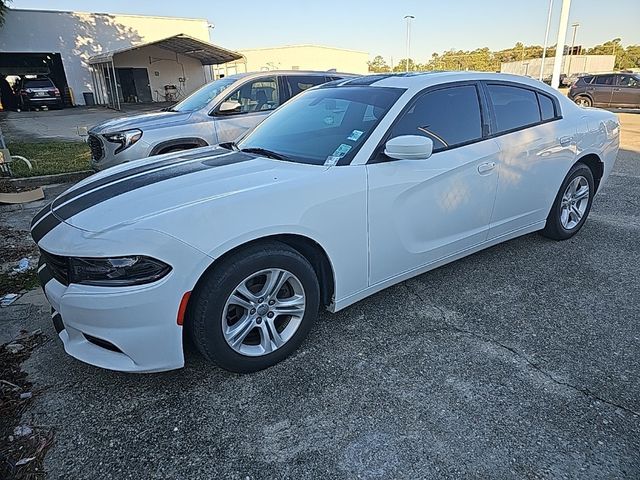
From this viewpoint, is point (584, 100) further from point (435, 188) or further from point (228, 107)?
point (435, 188)

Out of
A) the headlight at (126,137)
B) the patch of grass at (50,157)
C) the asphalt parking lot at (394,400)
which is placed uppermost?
the headlight at (126,137)

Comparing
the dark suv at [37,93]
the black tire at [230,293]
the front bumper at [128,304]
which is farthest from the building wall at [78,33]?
the black tire at [230,293]

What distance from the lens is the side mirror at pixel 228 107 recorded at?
634 cm

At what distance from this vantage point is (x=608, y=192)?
6254mm

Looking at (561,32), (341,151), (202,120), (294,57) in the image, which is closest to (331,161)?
(341,151)

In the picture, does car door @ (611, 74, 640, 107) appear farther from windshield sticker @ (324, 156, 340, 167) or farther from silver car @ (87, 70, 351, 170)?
windshield sticker @ (324, 156, 340, 167)

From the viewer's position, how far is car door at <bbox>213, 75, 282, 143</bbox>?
6.34m

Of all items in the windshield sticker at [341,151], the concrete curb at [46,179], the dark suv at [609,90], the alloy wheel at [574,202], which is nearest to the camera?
the windshield sticker at [341,151]

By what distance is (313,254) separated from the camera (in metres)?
2.66

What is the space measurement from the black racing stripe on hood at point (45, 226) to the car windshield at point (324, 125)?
4.46 feet

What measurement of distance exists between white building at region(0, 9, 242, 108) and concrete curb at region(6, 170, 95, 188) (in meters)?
16.0

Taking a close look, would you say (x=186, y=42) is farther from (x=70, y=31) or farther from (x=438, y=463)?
(x=438, y=463)

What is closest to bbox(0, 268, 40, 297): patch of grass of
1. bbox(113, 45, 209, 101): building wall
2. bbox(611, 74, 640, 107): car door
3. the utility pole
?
the utility pole

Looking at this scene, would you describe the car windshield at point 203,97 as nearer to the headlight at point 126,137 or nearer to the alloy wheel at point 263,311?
the headlight at point 126,137
